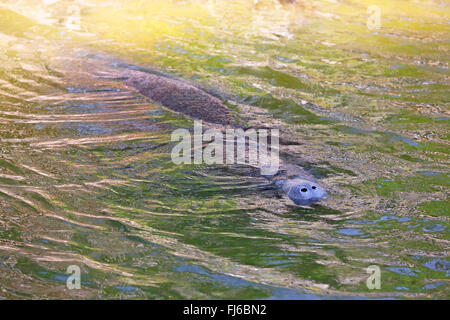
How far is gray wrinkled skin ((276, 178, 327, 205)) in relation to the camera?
4215mm

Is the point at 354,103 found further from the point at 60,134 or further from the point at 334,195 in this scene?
the point at 60,134

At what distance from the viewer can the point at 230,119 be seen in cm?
629

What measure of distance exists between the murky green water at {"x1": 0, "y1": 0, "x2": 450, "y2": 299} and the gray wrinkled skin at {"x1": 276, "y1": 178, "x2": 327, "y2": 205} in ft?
0.31

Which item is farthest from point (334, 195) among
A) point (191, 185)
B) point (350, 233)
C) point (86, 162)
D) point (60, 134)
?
point (60, 134)

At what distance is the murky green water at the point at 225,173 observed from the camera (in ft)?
11.3

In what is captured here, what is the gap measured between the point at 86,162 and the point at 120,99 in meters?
2.04

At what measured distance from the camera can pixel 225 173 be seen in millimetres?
4883
